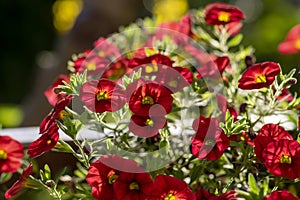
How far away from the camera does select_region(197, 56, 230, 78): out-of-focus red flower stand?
0.98 meters

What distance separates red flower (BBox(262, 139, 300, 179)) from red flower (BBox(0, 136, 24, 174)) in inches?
15.8

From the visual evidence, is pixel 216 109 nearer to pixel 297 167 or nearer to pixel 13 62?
pixel 297 167

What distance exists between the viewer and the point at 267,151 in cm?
79

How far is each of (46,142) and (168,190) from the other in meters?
0.18

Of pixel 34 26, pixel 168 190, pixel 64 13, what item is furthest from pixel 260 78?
pixel 34 26

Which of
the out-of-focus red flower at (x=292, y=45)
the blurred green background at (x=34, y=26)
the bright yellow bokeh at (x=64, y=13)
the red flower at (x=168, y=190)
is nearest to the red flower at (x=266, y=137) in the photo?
the red flower at (x=168, y=190)

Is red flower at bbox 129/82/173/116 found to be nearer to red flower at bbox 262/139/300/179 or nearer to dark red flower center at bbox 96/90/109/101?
dark red flower center at bbox 96/90/109/101

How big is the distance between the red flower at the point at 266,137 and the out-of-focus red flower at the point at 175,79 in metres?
0.15

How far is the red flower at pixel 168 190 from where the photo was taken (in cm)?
78

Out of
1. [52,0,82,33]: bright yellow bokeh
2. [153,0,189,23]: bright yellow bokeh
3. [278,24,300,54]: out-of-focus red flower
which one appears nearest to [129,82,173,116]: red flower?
[278,24,300,54]: out-of-focus red flower

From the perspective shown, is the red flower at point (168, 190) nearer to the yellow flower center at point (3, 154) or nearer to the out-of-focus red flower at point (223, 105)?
the out-of-focus red flower at point (223, 105)

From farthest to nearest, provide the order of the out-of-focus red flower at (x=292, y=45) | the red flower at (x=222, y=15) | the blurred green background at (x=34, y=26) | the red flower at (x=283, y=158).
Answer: the blurred green background at (x=34, y=26) < the out-of-focus red flower at (x=292, y=45) < the red flower at (x=222, y=15) < the red flower at (x=283, y=158)

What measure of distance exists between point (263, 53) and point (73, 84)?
2.79 m

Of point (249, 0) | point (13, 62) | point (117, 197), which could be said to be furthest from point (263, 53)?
point (117, 197)
